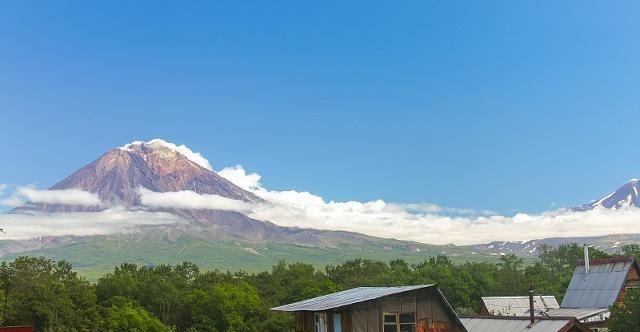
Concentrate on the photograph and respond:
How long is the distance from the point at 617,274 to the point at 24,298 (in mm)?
57496

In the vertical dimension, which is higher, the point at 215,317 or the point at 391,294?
the point at 391,294

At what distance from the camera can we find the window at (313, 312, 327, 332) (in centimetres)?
3612

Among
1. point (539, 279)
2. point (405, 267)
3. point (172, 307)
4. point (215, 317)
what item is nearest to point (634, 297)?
point (215, 317)

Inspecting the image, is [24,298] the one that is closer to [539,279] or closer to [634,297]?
[634,297]

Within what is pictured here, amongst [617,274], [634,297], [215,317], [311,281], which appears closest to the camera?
[634,297]

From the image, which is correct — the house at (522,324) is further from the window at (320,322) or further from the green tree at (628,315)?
the window at (320,322)

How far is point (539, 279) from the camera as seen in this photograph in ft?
367

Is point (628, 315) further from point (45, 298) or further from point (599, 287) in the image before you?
point (45, 298)

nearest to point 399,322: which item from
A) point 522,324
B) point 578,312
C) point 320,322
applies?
point 320,322

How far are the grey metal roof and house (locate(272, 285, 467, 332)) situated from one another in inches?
1091

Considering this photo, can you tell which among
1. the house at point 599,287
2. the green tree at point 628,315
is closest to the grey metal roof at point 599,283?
the house at point 599,287

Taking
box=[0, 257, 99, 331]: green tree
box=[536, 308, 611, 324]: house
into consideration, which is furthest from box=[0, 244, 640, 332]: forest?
box=[536, 308, 611, 324]: house

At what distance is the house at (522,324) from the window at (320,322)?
1272cm

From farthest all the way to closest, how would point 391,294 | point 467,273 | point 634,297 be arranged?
point 467,273 → point 634,297 → point 391,294
